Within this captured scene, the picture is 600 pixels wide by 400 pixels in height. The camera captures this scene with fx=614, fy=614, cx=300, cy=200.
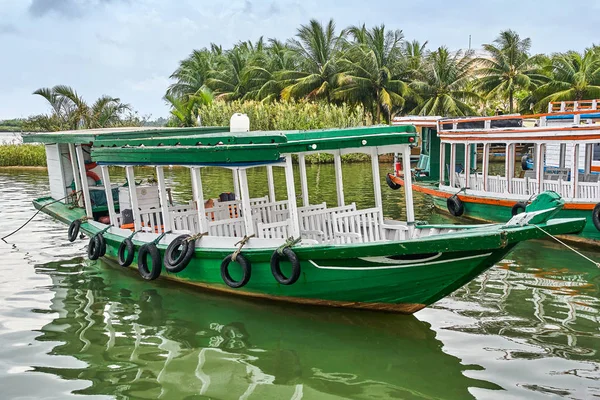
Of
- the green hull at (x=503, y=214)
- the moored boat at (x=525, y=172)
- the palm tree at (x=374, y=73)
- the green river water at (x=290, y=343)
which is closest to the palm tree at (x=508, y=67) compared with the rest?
the palm tree at (x=374, y=73)

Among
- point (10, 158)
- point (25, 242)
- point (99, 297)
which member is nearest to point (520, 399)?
point (99, 297)

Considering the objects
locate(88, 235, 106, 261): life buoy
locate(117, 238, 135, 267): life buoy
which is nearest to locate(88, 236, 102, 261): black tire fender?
locate(88, 235, 106, 261): life buoy

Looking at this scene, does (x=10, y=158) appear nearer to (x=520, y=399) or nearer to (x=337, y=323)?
(x=337, y=323)

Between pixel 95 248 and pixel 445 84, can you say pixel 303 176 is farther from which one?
pixel 445 84

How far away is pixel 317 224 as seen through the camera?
8.66m

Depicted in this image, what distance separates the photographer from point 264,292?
26.8 feet

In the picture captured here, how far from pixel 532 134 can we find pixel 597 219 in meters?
2.38

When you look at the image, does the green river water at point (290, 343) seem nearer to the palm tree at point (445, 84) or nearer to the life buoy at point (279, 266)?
the life buoy at point (279, 266)

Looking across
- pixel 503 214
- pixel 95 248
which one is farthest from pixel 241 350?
pixel 503 214

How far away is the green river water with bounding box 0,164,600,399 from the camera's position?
6016 millimetres

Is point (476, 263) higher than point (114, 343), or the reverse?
point (476, 263)

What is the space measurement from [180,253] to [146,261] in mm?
818

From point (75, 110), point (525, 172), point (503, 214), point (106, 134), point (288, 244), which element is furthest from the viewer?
point (75, 110)

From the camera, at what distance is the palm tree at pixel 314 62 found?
37.7 m
